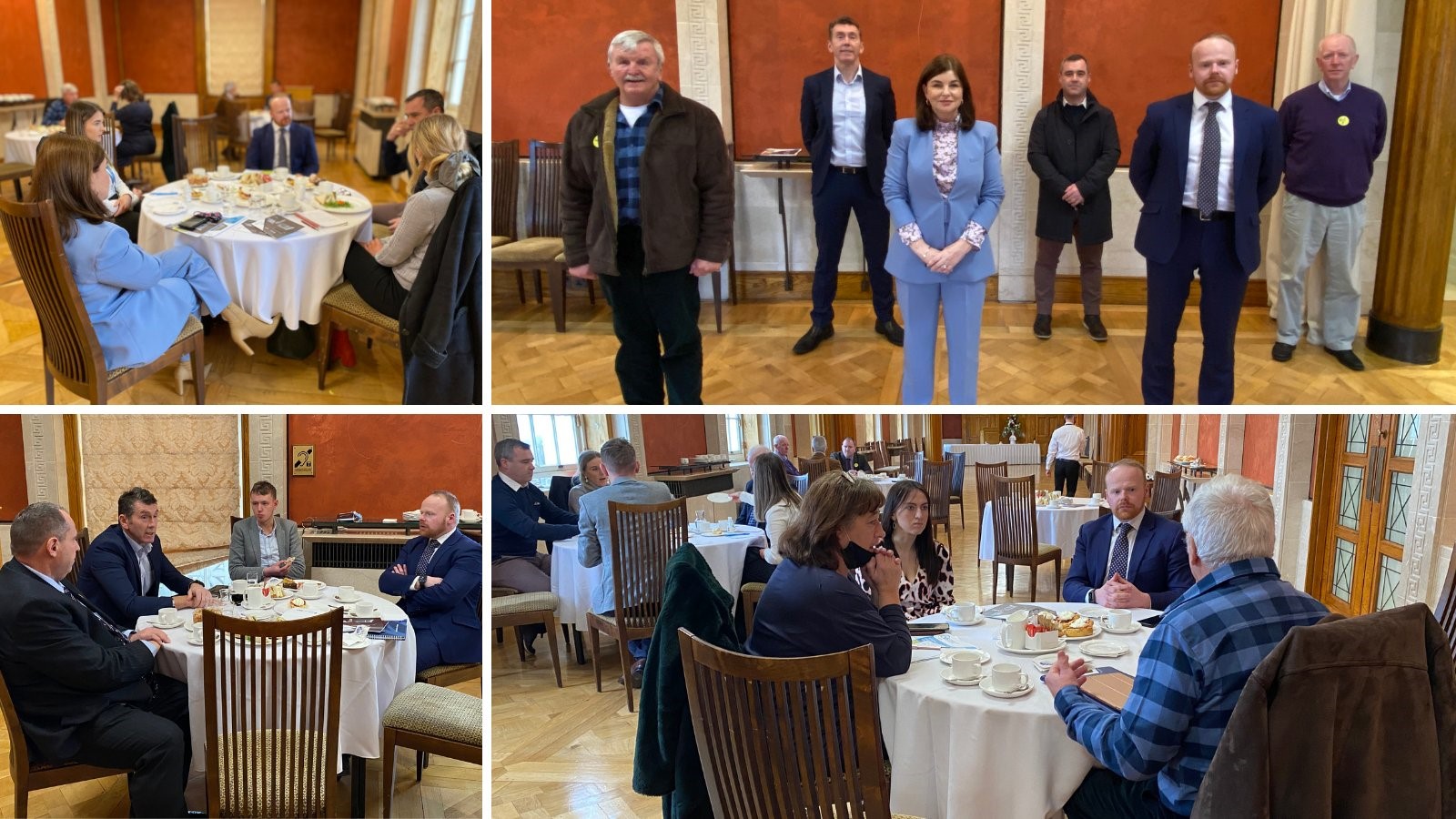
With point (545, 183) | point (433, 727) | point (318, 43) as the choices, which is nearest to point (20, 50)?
point (318, 43)

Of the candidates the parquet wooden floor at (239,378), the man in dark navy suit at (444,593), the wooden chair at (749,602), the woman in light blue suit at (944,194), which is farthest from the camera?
the parquet wooden floor at (239,378)

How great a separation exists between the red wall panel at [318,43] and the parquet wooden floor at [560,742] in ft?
38.7

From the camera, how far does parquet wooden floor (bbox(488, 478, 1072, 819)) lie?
142 inches

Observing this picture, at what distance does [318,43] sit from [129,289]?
12520 mm

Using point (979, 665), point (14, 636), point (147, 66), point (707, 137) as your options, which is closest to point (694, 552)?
point (979, 665)

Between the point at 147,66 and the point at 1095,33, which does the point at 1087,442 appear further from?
the point at 147,66

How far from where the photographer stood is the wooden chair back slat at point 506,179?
20.4 feet

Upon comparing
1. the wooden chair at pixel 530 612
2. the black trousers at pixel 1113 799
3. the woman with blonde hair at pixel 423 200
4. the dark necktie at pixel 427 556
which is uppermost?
the woman with blonde hair at pixel 423 200

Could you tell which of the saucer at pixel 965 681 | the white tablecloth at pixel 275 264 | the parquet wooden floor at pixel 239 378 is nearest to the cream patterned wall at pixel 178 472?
the parquet wooden floor at pixel 239 378

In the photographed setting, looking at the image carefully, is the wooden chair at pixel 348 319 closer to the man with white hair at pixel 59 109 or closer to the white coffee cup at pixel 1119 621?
the white coffee cup at pixel 1119 621

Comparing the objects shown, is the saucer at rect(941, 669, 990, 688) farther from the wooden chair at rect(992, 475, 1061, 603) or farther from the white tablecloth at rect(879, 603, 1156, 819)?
the wooden chair at rect(992, 475, 1061, 603)

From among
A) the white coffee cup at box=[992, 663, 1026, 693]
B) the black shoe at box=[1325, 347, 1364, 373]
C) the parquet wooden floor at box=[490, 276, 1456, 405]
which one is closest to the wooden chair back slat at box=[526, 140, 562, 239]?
the parquet wooden floor at box=[490, 276, 1456, 405]

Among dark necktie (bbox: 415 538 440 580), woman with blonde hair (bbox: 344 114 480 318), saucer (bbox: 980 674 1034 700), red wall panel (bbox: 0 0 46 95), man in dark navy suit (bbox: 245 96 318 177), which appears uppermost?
red wall panel (bbox: 0 0 46 95)

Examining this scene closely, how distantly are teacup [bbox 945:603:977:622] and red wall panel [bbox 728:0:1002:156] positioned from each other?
3.53 m
